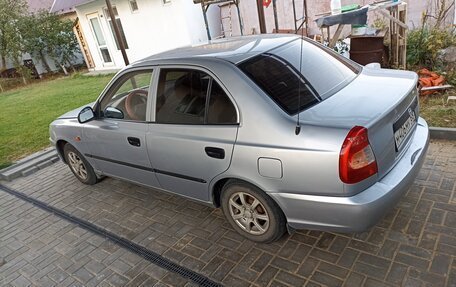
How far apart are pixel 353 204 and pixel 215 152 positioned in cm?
114

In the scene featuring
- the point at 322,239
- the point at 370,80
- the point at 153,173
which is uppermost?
the point at 370,80

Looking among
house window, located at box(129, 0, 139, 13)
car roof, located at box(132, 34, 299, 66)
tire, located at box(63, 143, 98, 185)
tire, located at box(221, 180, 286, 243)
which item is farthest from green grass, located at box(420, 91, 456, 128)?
house window, located at box(129, 0, 139, 13)

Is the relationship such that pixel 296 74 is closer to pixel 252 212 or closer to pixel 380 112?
pixel 380 112

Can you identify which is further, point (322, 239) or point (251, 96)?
point (322, 239)

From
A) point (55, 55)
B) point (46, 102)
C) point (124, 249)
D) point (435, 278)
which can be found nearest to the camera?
point (435, 278)

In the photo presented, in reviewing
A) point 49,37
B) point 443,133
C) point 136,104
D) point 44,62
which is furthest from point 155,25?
point 443,133

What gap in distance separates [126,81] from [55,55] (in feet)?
56.2

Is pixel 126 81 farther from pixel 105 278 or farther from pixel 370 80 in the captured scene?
pixel 370 80

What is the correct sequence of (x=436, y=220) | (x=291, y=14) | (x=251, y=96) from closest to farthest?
(x=251, y=96) < (x=436, y=220) < (x=291, y=14)

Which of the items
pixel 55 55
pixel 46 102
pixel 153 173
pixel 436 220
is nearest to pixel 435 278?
pixel 436 220

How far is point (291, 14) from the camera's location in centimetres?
1034

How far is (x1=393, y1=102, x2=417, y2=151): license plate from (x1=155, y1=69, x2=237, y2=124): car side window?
4.02 feet

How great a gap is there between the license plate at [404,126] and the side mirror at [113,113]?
2.66 metres

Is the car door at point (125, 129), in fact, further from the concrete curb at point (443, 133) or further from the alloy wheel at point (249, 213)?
the concrete curb at point (443, 133)
